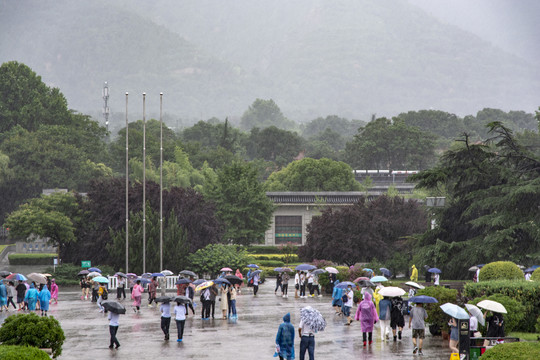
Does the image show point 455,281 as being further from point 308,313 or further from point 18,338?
point 18,338

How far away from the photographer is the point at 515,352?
47.2ft

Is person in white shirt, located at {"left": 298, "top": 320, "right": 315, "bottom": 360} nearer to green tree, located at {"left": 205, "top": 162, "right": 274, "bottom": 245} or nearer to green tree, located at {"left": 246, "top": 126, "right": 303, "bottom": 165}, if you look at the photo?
green tree, located at {"left": 205, "top": 162, "right": 274, "bottom": 245}

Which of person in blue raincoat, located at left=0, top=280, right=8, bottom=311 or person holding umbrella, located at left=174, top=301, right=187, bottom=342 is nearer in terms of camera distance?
person holding umbrella, located at left=174, top=301, right=187, bottom=342

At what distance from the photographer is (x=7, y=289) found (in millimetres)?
35938

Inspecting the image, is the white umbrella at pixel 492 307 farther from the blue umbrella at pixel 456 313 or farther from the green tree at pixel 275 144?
the green tree at pixel 275 144

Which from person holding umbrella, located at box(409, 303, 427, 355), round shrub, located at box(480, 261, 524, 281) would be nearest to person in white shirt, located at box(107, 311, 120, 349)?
person holding umbrella, located at box(409, 303, 427, 355)

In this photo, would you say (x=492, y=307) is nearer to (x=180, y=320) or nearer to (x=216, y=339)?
(x=216, y=339)

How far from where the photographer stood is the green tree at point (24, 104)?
102 metres

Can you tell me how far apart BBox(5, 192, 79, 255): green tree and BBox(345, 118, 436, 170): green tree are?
265ft

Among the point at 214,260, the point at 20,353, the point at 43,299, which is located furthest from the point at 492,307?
the point at 214,260

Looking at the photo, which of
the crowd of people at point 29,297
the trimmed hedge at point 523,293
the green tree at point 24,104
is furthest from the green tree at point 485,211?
the green tree at point 24,104

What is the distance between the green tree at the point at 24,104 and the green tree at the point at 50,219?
49.3m

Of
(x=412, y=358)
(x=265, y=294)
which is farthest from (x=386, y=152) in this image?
(x=412, y=358)

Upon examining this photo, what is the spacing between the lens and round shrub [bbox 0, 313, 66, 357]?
18219mm
